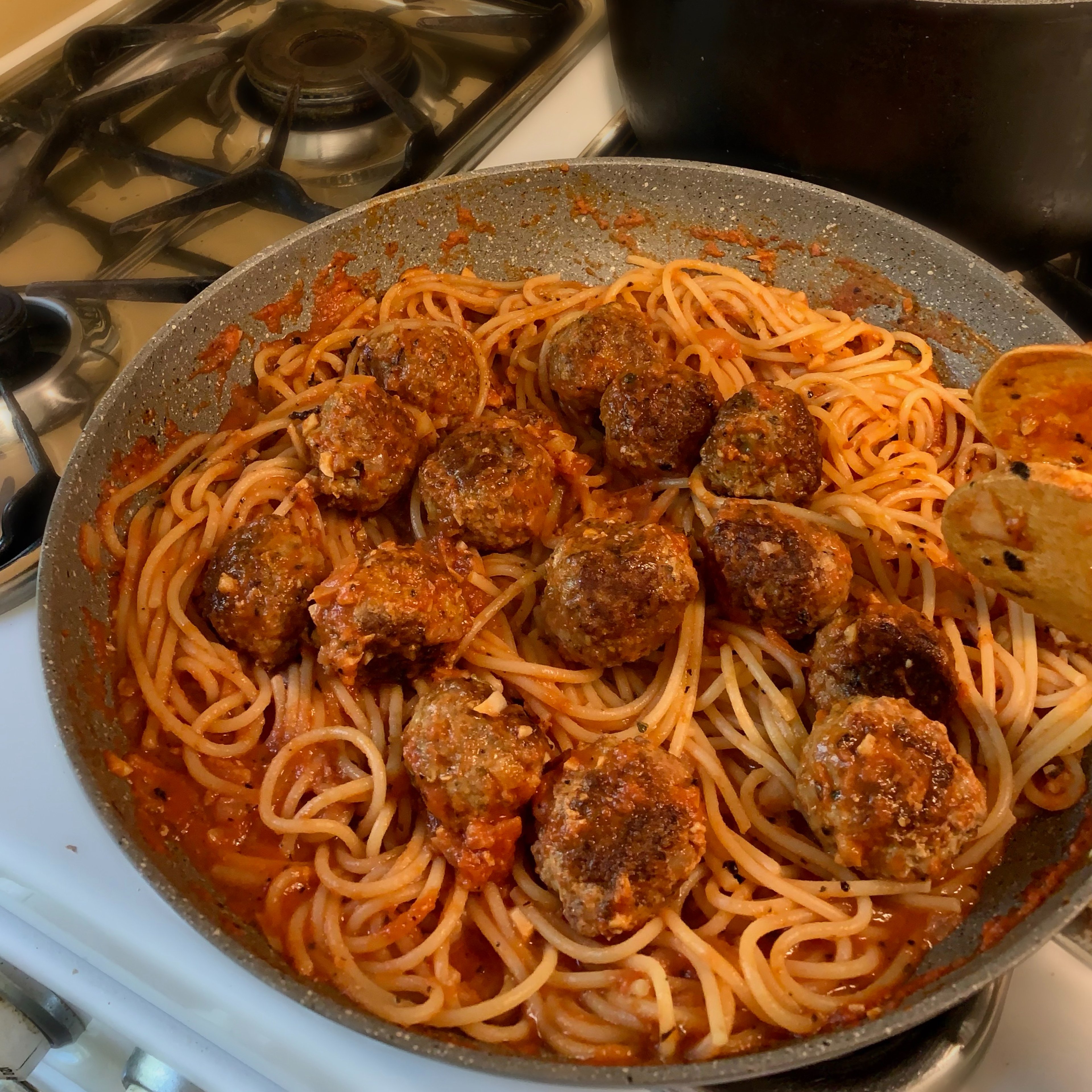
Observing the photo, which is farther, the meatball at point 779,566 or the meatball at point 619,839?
the meatball at point 779,566

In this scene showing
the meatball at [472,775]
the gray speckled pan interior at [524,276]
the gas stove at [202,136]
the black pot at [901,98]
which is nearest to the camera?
the gray speckled pan interior at [524,276]

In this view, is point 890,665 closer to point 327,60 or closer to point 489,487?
point 489,487

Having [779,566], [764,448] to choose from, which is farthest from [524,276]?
[779,566]

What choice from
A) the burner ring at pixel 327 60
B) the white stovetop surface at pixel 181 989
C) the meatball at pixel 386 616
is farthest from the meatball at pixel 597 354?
the white stovetop surface at pixel 181 989

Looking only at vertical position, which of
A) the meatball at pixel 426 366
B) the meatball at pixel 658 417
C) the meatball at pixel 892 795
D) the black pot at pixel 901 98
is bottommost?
the meatball at pixel 892 795

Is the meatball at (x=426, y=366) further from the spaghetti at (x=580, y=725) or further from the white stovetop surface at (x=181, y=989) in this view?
the white stovetop surface at (x=181, y=989)
